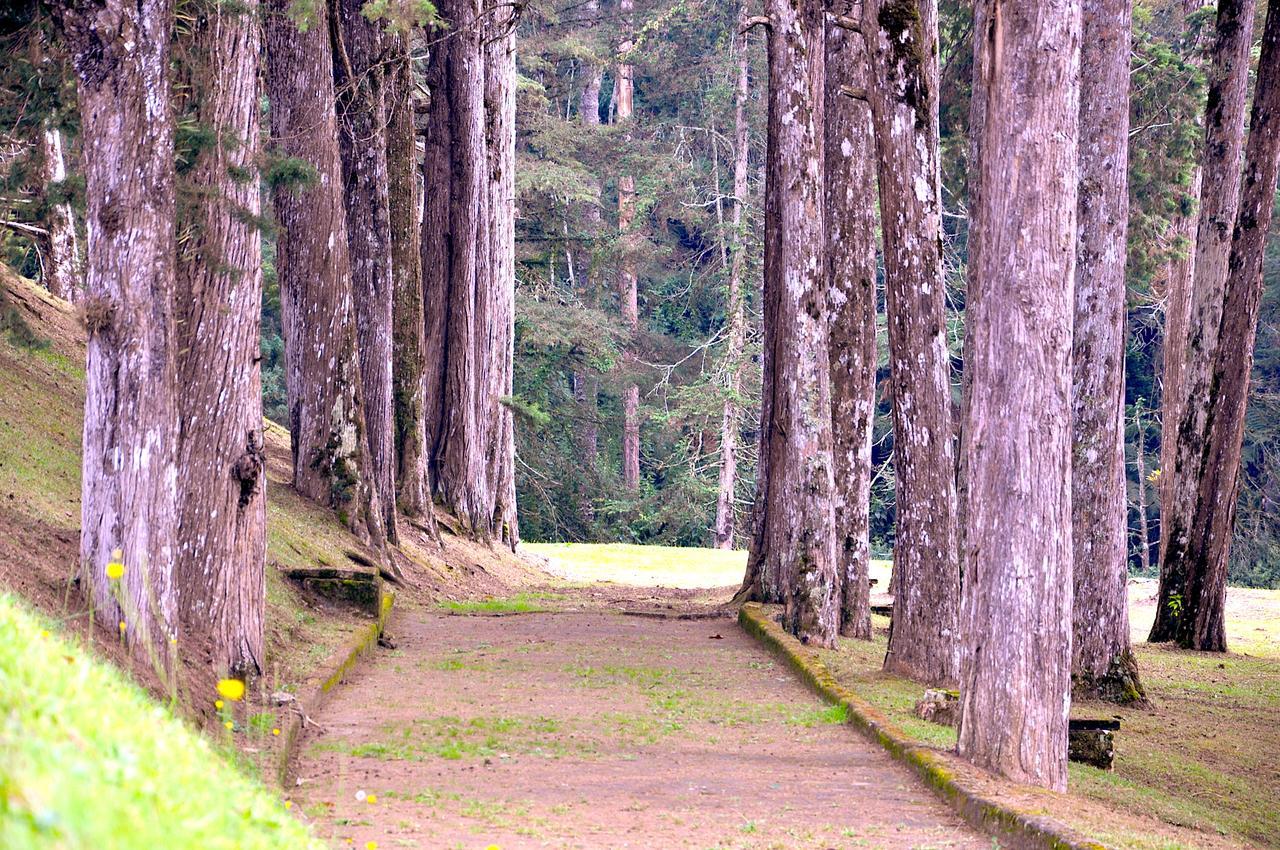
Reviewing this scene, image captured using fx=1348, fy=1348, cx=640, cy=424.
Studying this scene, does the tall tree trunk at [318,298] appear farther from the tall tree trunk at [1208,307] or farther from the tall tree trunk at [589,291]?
the tall tree trunk at [589,291]

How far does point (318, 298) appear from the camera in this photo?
16016 millimetres

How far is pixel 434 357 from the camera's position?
74.8 feet

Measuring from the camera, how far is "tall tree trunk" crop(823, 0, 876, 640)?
47.9ft

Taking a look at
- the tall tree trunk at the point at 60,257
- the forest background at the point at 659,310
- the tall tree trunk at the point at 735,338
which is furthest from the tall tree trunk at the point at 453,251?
the tall tree trunk at the point at 735,338

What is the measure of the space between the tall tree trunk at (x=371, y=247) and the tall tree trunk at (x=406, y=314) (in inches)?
42.0

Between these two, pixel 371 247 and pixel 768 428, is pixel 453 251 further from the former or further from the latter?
pixel 768 428

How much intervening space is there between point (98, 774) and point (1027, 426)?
240 inches

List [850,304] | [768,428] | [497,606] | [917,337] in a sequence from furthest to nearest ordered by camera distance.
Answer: [497,606] < [768,428] < [850,304] < [917,337]

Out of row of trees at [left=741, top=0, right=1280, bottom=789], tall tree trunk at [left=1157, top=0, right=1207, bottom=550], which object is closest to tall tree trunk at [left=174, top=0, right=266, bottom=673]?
row of trees at [left=741, top=0, right=1280, bottom=789]

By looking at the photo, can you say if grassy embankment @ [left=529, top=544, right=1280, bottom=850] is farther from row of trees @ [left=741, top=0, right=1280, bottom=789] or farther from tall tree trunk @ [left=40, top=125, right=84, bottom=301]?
tall tree trunk @ [left=40, top=125, right=84, bottom=301]

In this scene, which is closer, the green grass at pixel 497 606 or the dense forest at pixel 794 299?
the dense forest at pixel 794 299

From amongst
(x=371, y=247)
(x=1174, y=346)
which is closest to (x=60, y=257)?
(x=371, y=247)

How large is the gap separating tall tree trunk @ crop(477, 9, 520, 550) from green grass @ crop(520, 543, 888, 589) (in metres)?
2.39

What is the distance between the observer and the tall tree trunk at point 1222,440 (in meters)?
A: 16.7
